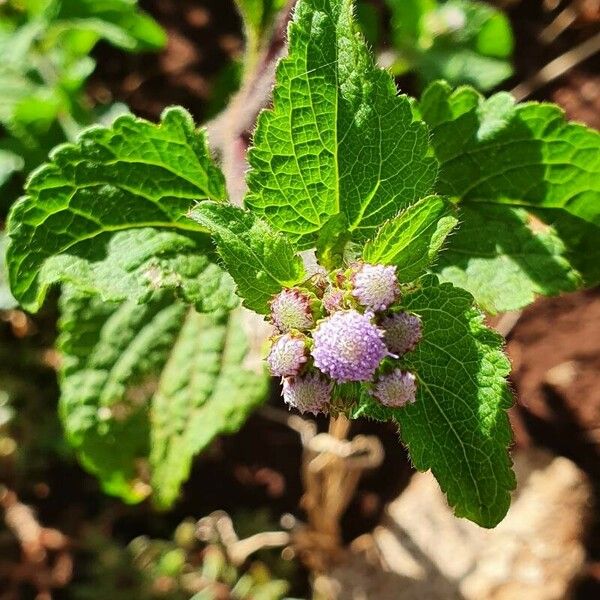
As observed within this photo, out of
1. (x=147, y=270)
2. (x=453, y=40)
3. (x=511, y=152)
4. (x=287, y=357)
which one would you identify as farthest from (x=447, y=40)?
(x=287, y=357)

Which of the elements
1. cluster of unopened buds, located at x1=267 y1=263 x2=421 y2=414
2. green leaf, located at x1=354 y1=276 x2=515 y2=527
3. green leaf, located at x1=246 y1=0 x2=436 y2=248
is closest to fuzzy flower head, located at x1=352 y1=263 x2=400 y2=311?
cluster of unopened buds, located at x1=267 y1=263 x2=421 y2=414

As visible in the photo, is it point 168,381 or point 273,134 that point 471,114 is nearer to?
point 273,134

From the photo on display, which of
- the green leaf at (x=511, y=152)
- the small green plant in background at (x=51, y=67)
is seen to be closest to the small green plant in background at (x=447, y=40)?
the small green plant in background at (x=51, y=67)

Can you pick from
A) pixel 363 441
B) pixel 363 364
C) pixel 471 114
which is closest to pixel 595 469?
pixel 363 441

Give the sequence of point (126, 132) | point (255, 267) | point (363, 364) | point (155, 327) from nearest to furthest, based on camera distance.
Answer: point (363, 364)
point (255, 267)
point (126, 132)
point (155, 327)

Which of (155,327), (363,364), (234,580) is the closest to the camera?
(363,364)

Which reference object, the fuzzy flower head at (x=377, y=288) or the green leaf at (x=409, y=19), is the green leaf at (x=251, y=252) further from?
the green leaf at (x=409, y=19)

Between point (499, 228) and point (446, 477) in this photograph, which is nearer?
point (446, 477)

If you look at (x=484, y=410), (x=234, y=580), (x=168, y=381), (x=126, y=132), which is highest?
(x=126, y=132)

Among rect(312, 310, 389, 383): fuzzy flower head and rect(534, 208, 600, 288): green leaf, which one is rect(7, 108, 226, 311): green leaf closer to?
rect(312, 310, 389, 383): fuzzy flower head
